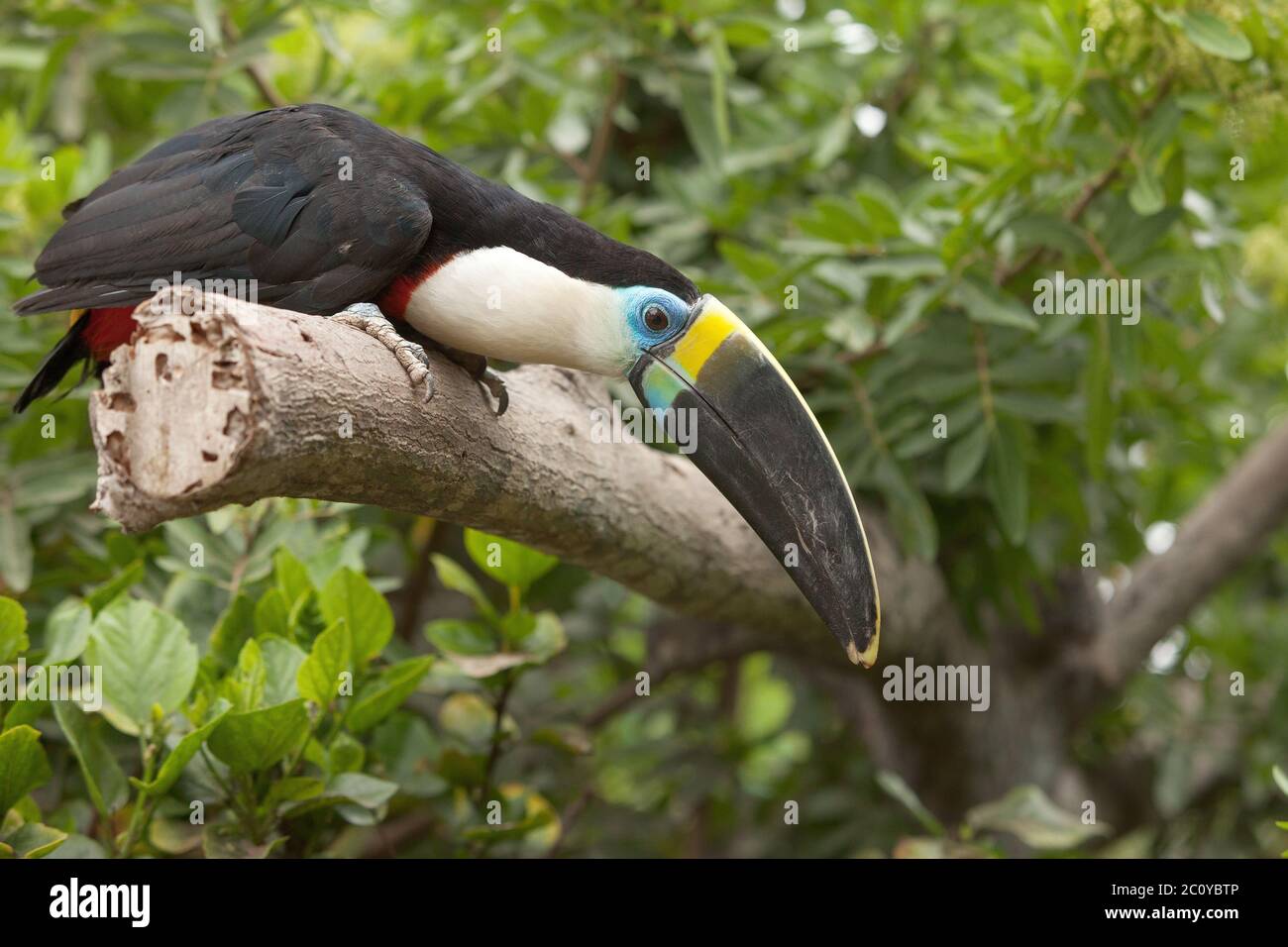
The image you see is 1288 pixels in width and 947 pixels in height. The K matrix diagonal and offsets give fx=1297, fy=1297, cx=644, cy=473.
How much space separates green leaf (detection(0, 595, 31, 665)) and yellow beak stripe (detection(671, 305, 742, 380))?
148cm

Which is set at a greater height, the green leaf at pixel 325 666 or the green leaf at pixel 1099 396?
the green leaf at pixel 1099 396

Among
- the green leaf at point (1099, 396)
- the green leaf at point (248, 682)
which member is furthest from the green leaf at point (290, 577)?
the green leaf at point (1099, 396)

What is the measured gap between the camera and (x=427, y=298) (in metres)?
2.73

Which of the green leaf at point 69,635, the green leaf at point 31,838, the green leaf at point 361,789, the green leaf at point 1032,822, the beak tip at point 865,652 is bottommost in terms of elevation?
the green leaf at point 1032,822

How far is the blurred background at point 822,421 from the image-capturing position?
9.91 ft

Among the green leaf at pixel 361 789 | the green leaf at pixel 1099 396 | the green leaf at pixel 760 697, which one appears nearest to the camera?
the green leaf at pixel 361 789

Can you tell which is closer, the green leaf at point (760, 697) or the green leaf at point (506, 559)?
the green leaf at point (506, 559)

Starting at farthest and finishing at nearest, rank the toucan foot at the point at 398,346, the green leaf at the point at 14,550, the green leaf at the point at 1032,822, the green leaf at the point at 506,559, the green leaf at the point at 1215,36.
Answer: the green leaf at the point at 1032,822, the green leaf at the point at 506,559, the green leaf at the point at 14,550, the green leaf at the point at 1215,36, the toucan foot at the point at 398,346

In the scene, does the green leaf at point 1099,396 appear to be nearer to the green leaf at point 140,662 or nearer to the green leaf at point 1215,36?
the green leaf at point 1215,36

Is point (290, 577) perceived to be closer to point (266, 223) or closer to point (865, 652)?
point (266, 223)

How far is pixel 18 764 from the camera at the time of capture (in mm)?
2545

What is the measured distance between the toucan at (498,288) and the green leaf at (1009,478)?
3.01 feet

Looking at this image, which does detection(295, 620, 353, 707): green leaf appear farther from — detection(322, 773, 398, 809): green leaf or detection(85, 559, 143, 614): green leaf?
detection(85, 559, 143, 614): green leaf
